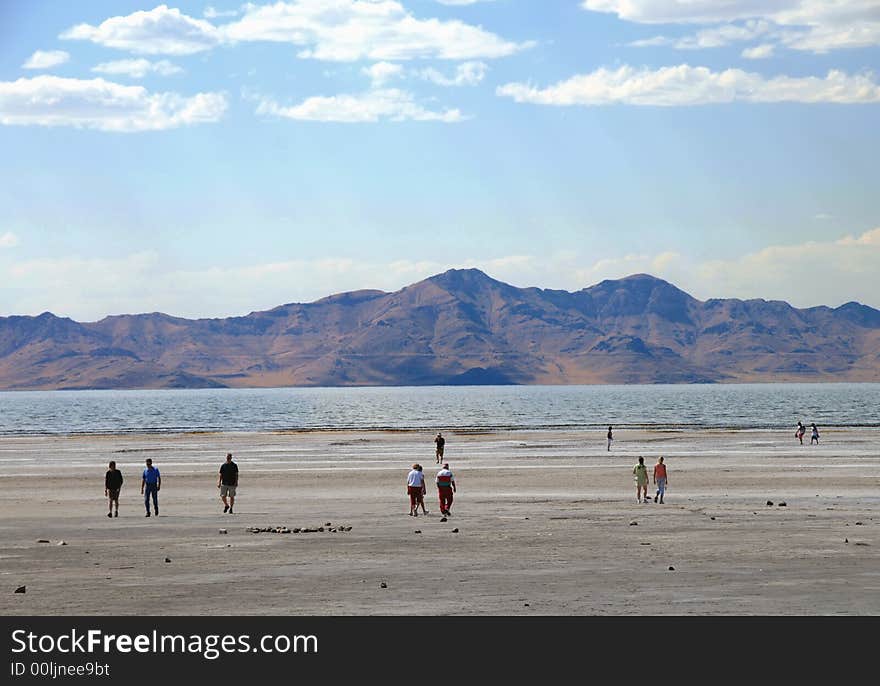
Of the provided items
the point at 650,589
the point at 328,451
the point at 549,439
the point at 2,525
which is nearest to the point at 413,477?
the point at 2,525

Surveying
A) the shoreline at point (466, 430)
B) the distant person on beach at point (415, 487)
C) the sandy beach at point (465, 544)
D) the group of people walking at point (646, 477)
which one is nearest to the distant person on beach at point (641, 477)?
the group of people walking at point (646, 477)

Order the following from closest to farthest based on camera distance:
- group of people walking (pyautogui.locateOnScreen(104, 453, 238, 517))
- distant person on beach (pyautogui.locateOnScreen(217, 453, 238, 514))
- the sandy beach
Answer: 1. the sandy beach
2. group of people walking (pyautogui.locateOnScreen(104, 453, 238, 517))
3. distant person on beach (pyautogui.locateOnScreen(217, 453, 238, 514))

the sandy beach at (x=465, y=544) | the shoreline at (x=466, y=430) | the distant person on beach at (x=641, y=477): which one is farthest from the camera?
the shoreline at (x=466, y=430)

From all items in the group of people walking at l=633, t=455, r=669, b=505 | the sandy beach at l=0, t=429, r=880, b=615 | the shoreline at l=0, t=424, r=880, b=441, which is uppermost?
the group of people walking at l=633, t=455, r=669, b=505

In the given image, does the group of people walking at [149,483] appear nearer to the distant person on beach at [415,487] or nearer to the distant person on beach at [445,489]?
the distant person on beach at [415,487]

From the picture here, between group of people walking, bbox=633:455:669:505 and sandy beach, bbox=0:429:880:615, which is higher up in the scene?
group of people walking, bbox=633:455:669:505

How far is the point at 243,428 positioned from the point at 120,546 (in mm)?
88745

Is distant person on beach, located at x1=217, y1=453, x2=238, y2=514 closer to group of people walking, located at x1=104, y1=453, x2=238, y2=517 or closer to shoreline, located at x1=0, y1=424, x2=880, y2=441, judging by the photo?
group of people walking, located at x1=104, y1=453, x2=238, y2=517

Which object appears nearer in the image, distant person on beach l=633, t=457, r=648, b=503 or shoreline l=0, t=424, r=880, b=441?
distant person on beach l=633, t=457, r=648, b=503

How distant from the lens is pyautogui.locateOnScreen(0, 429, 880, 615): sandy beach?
62.6ft

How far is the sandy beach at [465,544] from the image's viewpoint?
1908 cm

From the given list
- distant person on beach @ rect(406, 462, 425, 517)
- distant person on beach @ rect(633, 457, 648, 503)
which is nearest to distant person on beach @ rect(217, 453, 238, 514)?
distant person on beach @ rect(406, 462, 425, 517)

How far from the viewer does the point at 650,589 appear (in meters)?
19.9
